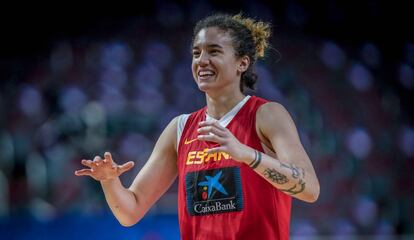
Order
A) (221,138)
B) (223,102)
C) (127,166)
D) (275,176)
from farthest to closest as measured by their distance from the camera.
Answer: (223,102), (127,166), (275,176), (221,138)

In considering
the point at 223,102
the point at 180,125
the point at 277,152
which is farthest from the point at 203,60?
the point at 277,152

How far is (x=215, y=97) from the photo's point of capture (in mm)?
2549

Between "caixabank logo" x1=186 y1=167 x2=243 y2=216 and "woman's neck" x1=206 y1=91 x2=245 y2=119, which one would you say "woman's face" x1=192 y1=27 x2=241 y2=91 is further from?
"caixabank logo" x1=186 y1=167 x2=243 y2=216

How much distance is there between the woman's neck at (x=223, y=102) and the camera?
8.34ft

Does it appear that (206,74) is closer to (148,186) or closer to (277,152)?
(277,152)

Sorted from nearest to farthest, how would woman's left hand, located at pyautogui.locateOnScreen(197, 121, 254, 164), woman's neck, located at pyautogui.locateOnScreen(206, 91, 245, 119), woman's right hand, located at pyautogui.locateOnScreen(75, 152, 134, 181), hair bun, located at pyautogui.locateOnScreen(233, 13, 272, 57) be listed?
1. woman's left hand, located at pyautogui.locateOnScreen(197, 121, 254, 164)
2. woman's right hand, located at pyautogui.locateOnScreen(75, 152, 134, 181)
3. woman's neck, located at pyautogui.locateOnScreen(206, 91, 245, 119)
4. hair bun, located at pyautogui.locateOnScreen(233, 13, 272, 57)

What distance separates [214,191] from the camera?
93.0 inches

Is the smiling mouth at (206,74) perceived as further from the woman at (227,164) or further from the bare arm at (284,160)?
the bare arm at (284,160)

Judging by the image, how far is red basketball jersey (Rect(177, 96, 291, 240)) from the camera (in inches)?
91.0

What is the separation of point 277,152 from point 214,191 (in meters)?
0.28

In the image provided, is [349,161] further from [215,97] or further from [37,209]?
[215,97]

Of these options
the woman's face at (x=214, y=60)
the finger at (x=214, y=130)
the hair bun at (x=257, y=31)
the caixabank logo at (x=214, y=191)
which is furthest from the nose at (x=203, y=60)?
the finger at (x=214, y=130)

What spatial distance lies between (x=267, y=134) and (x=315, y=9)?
13.1ft

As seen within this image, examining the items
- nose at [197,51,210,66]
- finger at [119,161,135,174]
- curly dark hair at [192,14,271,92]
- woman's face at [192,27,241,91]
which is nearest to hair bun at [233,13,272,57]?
curly dark hair at [192,14,271,92]
